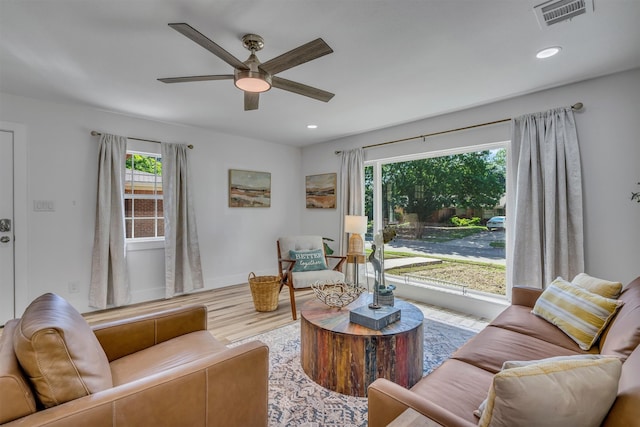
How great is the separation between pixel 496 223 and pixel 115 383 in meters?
3.69

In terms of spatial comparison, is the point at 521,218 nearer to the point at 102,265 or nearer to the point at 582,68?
the point at 582,68

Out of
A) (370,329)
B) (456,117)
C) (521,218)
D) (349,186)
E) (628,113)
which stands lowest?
(370,329)

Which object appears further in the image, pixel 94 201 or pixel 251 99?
pixel 94 201

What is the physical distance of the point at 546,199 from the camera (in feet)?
9.47

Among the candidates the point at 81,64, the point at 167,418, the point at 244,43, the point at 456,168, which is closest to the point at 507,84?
the point at 456,168

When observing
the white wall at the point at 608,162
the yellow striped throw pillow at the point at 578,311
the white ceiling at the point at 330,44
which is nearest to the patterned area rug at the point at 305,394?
the yellow striped throw pillow at the point at 578,311

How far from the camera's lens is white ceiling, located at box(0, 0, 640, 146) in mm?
1794

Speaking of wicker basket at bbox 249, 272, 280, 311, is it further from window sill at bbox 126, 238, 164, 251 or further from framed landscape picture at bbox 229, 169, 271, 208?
framed landscape picture at bbox 229, 169, 271, 208

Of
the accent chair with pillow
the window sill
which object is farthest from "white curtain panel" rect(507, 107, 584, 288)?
the window sill

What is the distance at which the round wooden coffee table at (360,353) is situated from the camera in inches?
73.7

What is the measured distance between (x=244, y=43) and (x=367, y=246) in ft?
11.2

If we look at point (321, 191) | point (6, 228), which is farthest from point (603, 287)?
point (6, 228)

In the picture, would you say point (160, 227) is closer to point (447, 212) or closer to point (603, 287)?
point (447, 212)

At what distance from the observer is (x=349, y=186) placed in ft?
15.5
